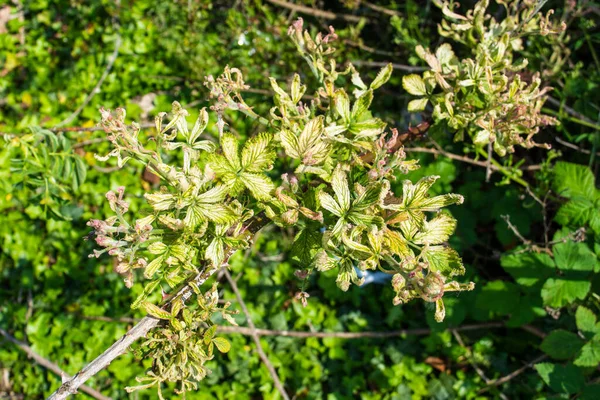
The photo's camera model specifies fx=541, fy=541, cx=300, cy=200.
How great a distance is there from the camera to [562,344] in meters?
2.05

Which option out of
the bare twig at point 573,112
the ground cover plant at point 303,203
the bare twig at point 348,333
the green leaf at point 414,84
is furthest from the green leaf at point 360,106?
the bare twig at point 348,333

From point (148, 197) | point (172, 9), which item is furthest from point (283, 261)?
point (148, 197)

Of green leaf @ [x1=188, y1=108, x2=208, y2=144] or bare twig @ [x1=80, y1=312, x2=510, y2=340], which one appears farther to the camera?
bare twig @ [x1=80, y1=312, x2=510, y2=340]

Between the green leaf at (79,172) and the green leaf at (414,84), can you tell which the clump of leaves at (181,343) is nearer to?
the green leaf at (414,84)

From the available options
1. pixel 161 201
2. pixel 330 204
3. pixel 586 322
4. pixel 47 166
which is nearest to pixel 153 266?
pixel 161 201

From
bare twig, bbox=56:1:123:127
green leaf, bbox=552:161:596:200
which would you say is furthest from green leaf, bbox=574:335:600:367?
bare twig, bbox=56:1:123:127

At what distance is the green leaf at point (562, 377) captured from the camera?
1990mm

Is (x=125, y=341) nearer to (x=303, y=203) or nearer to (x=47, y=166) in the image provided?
(x=303, y=203)

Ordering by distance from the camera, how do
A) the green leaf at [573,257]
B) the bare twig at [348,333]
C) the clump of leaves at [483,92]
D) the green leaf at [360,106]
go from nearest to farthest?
the green leaf at [360,106] → the clump of leaves at [483,92] → the green leaf at [573,257] → the bare twig at [348,333]

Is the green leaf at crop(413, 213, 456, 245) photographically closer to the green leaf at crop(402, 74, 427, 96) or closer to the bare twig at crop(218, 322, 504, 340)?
the green leaf at crop(402, 74, 427, 96)

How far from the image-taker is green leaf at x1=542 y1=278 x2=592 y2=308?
6.42ft

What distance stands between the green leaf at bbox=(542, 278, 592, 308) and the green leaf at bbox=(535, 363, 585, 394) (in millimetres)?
259

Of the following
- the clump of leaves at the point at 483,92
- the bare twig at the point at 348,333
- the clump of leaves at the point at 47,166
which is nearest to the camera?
the clump of leaves at the point at 483,92

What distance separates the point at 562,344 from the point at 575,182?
24.3 inches
